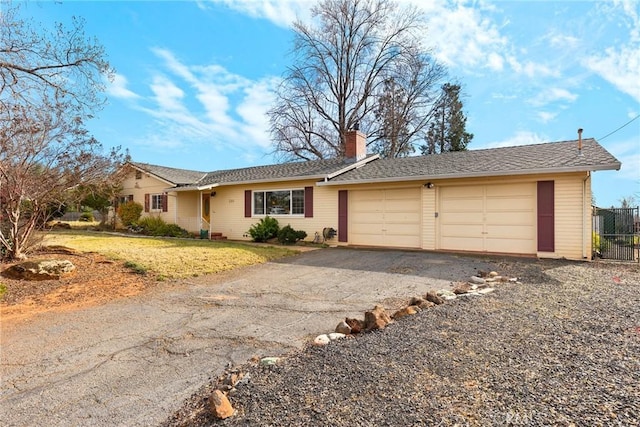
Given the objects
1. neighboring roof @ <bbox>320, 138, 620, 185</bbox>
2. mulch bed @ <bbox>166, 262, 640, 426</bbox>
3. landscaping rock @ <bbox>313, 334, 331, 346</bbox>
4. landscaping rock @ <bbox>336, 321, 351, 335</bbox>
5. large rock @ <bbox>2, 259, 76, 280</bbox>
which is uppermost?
neighboring roof @ <bbox>320, 138, 620, 185</bbox>

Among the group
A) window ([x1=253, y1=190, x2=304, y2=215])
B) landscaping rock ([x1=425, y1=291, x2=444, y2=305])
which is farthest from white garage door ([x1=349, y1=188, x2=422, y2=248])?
landscaping rock ([x1=425, y1=291, x2=444, y2=305])

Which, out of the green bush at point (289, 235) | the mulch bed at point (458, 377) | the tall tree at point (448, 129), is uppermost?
the tall tree at point (448, 129)

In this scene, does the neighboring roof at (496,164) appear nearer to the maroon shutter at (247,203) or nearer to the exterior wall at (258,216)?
the exterior wall at (258,216)

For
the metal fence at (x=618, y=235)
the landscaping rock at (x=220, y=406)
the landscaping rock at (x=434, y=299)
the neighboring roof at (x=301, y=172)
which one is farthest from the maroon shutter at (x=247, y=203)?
the landscaping rock at (x=220, y=406)

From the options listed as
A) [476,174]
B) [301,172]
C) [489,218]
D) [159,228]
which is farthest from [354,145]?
[159,228]

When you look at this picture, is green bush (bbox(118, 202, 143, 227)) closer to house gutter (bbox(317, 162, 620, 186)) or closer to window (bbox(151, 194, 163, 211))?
window (bbox(151, 194, 163, 211))

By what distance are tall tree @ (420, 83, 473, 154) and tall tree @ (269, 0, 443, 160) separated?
2.20 metres

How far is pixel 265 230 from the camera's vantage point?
47.1 feet

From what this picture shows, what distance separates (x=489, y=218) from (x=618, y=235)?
3687 millimetres

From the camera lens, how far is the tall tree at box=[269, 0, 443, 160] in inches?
949

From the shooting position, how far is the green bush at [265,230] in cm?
1438

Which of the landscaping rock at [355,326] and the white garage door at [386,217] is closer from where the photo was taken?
the landscaping rock at [355,326]

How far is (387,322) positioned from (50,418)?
316 centimetres

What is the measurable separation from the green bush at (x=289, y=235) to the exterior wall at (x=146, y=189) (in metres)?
7.80
